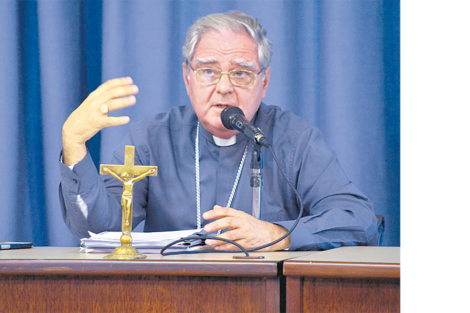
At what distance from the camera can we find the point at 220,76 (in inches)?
69.7

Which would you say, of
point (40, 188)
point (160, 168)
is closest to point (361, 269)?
point (160, 168)

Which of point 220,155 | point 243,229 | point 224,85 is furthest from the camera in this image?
point 220,155

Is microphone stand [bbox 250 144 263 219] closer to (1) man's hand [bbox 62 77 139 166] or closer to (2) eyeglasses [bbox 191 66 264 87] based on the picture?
(1) man's hand [bbox 62 77 139 166]

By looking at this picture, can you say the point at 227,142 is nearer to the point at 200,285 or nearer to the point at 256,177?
the point at 256,177

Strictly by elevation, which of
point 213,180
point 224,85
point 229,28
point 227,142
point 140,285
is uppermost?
point 229,28

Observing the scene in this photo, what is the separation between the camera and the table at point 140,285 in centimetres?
87

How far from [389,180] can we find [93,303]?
1.75m

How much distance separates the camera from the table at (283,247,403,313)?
821 mm

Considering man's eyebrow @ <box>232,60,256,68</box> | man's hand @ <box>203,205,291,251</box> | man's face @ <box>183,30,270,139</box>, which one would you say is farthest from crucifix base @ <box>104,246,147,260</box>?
man's eyebrow @ <box>232,60,256,68</box>

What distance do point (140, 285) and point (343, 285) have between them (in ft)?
1.19

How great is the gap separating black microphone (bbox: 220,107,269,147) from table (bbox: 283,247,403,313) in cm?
40

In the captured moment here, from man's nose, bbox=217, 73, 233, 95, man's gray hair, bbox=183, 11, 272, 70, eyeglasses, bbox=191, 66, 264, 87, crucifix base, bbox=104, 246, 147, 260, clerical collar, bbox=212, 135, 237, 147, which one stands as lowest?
crucifix base, bbox=104, 246, 147, 260

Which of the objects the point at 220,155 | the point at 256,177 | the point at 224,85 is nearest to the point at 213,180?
the point at 220,155
